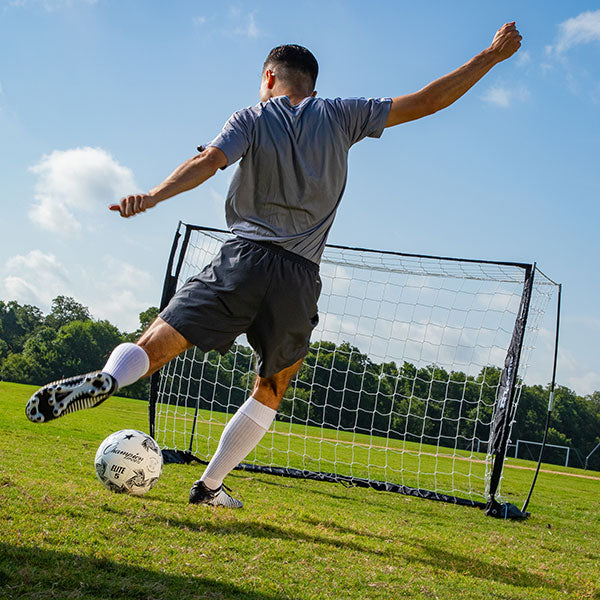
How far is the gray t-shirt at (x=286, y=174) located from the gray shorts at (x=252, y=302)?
100 millimetres

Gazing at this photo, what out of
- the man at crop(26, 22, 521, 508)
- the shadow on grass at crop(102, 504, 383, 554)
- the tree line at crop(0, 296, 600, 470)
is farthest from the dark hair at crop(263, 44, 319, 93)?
the tree line at crop(0, 296, 600, 470)

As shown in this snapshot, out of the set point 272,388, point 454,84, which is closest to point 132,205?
point 272,388

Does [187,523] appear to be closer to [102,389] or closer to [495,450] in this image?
[102,389]

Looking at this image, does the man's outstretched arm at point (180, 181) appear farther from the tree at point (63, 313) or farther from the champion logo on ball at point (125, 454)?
the tree at point (63, 313)

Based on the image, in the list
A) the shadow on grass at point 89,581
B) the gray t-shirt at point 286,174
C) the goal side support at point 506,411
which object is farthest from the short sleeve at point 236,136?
the goal side support at point 506,411

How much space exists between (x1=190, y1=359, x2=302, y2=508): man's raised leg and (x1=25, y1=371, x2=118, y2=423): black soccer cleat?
4.17ft

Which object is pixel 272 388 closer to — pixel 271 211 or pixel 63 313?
pixel 271 211

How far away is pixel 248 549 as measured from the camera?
296cm

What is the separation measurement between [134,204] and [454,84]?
184cm

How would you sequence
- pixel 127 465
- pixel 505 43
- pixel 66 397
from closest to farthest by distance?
pixel 66 397, pixel 505 43, pixel 127 465

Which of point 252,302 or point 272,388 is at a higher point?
point 252,302

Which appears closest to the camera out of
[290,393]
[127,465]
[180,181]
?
[180,181]

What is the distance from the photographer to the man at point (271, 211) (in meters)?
2.77

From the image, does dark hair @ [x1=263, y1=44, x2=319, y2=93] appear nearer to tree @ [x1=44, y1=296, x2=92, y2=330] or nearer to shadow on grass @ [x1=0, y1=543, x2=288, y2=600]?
shadow on grass @ [x1=0, y1=543, x2=288, y2=600]
